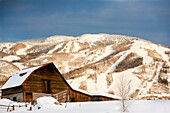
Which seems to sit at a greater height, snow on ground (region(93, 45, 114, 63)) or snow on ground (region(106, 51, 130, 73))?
snow on ground (region(93, 45, 114, 63))

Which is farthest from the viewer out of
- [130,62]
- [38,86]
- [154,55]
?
[154,55]

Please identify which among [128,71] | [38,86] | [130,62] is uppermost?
[130,62]

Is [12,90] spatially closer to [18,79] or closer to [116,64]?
[18,79]

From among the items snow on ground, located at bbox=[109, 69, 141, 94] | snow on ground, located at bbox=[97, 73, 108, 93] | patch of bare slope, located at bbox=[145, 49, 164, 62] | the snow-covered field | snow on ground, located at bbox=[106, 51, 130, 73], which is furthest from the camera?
snow on ground, located at bbox=[106, 51, 130, 73]

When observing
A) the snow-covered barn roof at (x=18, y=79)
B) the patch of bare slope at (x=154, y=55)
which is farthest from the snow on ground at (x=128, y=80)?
the snow-covered barn roof at (x=18, y=79)

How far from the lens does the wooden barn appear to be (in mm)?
42094

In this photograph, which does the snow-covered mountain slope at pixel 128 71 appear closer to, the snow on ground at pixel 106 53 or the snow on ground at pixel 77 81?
the snow on ground at pixel 77 81

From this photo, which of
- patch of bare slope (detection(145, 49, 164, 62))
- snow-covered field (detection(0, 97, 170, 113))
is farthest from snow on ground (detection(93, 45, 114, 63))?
snow-covered field (detection(0, 97, 170, 113))

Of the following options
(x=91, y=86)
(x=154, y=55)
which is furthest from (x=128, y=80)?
(x=154, y=55)

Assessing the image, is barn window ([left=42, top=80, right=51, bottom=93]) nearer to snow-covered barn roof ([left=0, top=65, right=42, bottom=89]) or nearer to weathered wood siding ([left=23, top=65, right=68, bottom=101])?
weathered wood siding ([left=23, top=65, right=68, bottom=101])

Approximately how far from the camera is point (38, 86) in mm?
43875

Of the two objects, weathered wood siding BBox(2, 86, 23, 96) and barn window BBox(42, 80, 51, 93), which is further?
barn window BBox(42, 80, 51, 93)

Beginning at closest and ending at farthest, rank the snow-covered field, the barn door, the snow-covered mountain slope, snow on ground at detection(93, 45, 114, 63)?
the snow-covered field < the barn door < the snow-covered mountain slope < snow on ground at detection(93, 45, 114, 63)

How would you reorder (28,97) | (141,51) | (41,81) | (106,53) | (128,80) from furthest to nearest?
(106,53), (141,51), (128,80), (41,81), (28,97)
